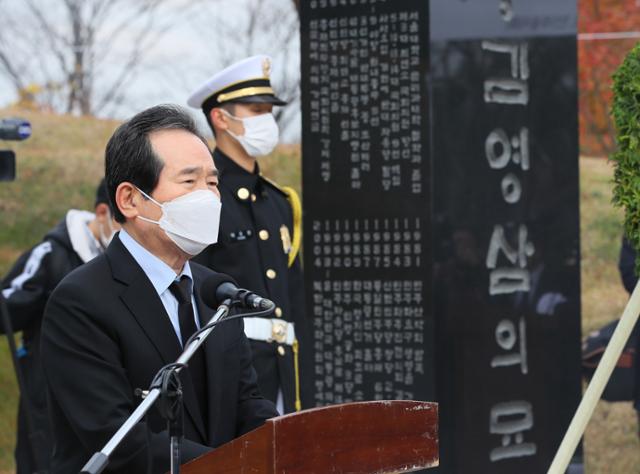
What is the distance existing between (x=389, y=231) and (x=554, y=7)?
1.40m

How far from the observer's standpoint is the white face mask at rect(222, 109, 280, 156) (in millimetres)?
4613

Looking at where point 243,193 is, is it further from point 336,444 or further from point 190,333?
point 336,444

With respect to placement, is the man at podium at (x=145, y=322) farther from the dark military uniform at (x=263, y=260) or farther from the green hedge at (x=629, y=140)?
the dark military uniform at (x=263, y=260)

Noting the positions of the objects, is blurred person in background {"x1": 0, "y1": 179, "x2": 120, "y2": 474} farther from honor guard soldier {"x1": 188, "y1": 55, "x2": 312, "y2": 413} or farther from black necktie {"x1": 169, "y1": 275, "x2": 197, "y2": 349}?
black necktie {"x1": 169, "y1": 275, "x2": 197, "y2": 349}

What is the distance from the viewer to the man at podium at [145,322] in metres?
2.58

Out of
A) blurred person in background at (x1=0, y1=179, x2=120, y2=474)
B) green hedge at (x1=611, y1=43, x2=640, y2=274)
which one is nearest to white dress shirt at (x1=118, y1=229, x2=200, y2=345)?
green hedge at (x1=611, y1=43, x2=640, y2=274)

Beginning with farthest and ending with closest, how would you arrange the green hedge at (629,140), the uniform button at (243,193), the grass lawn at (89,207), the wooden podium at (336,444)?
the grass lawn at (89,207)
the uniform button at (243,193)
the green hedge at (629,140)
the wooden podium at (336,444)

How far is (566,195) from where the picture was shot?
572cm

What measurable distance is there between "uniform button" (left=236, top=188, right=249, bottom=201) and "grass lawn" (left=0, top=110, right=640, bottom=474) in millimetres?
4206

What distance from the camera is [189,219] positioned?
109 inches

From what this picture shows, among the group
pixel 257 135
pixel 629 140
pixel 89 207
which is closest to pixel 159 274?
pixel 629 140

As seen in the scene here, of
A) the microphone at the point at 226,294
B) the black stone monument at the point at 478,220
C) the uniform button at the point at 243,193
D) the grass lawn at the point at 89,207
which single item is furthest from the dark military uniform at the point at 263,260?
the grass lawn at the point at 89,207

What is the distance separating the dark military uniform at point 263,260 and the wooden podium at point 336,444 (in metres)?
1.95

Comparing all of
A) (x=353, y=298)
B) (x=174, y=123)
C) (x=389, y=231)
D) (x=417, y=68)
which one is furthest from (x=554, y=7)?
(x=174, y=123)
